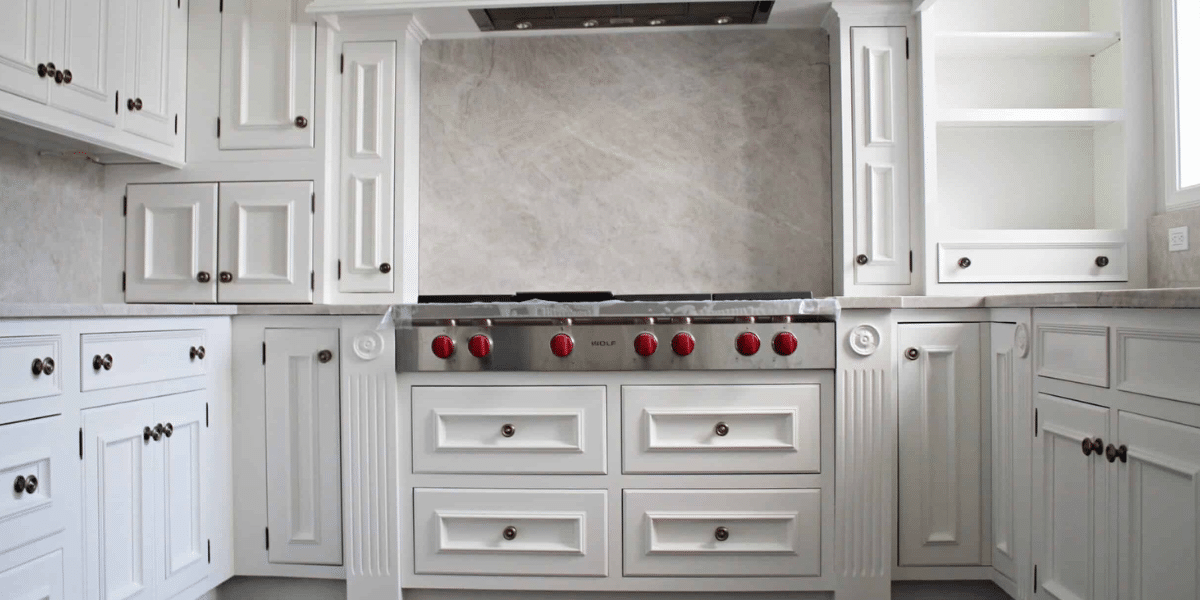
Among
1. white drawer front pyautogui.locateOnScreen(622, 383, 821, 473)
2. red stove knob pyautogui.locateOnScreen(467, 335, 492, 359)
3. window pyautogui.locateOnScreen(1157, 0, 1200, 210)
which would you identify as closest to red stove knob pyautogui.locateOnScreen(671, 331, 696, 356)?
white drawer front pyautogui.locateOnScreen(622, 383, 821, 473)

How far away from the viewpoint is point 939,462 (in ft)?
6.77

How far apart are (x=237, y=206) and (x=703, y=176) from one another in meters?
1.63

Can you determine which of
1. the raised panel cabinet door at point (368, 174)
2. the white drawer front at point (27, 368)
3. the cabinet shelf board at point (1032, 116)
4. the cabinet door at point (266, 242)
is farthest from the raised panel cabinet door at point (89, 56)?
the cabinet shelf board at point (1032, 116)

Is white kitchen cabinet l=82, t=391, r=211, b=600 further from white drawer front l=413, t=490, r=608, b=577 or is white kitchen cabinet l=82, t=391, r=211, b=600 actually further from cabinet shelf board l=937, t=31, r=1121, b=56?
cabinet shelf board l=937, t=31, r=1121, b=56

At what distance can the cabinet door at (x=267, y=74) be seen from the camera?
94.9 inches

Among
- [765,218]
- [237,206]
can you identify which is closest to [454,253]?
[237,206]

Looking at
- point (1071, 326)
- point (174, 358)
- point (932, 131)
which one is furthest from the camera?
point (932, 131)

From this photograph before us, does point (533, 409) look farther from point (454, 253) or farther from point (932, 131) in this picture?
point (932, 131)

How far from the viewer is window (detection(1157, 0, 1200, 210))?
87.3 inches

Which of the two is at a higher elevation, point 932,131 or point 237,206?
point 932,131

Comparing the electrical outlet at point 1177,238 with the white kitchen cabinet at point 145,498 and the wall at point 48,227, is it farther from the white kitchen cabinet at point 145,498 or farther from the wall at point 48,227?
the wall at point 48,227

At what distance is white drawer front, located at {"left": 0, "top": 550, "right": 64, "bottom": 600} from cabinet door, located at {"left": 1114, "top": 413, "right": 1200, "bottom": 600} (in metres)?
2.27

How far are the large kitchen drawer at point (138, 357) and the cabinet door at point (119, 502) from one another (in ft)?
0.23

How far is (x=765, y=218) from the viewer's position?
104 inches
